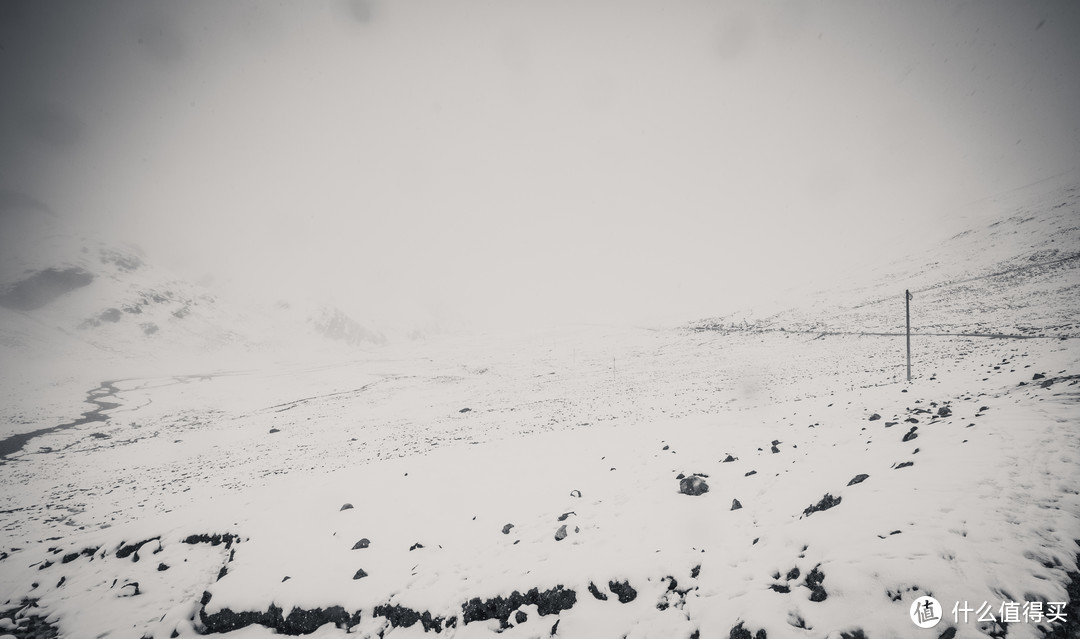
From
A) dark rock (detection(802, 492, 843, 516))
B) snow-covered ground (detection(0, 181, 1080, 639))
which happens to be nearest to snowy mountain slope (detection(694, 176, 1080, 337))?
snow-covered ground (detection(0, 181, 1080, 639))

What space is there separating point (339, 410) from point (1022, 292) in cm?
7420

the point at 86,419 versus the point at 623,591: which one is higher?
the point at 623,591

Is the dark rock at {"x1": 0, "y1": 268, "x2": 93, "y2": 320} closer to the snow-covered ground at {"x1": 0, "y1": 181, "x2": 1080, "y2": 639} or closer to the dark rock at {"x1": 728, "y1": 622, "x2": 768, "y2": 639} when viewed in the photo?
the snow-covered ground at {"x1": 0, "y1": 181, "x2": 1080, "y2": 639}

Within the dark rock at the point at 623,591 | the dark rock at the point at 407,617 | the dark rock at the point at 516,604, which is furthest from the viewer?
the dark rock at the point at 407,617

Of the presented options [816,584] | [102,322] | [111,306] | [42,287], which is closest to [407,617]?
[816,584]

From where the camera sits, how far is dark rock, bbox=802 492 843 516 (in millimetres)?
9188

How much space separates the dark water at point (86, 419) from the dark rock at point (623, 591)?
44112mm

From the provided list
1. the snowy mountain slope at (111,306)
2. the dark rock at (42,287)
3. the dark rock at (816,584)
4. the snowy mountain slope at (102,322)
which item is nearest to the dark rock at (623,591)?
the dark rock at (816,584)

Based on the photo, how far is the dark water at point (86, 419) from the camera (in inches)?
1142

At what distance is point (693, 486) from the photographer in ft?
38.9

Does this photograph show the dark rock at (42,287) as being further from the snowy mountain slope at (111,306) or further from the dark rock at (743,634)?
the dark rock at (743,634)

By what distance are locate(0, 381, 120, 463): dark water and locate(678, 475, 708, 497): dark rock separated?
45.8 meters

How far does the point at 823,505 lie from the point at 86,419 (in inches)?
2414

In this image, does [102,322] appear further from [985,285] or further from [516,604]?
[985,285]
